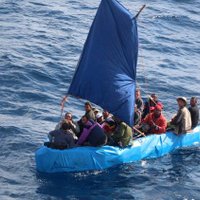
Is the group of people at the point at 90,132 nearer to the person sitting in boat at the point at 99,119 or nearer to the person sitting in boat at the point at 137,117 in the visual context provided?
the person sitting in boat at the point at 99,119

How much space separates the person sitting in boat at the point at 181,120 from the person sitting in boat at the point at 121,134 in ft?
9.53

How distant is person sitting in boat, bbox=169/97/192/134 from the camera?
27.9 metres

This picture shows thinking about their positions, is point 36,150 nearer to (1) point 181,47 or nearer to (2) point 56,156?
(2) point 56,156

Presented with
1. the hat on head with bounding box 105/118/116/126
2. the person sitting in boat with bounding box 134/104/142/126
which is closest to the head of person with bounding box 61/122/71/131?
the hat on head with bounding box 105/118/116/126

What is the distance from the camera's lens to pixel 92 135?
25234mm

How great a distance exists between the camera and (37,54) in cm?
3828

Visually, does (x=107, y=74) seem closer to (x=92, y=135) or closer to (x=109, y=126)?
(x=109, y=126)

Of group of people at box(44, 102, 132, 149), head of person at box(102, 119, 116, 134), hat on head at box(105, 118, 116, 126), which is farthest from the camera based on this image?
hat on head at box(105, 118, 116, 126)

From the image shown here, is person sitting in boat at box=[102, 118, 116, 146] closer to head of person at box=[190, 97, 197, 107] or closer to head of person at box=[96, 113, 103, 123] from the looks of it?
head of person at box=[96, 113, 103, 123]

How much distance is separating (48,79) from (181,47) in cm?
1099

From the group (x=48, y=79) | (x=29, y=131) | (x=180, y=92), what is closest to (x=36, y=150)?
(x=29, y=131)

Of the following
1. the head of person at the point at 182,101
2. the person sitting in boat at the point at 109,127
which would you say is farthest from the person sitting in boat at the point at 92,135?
the head of person at the point at 182,101

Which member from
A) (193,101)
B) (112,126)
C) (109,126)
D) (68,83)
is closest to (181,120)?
(193,101)

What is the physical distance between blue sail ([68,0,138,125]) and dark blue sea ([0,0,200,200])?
2659 millimetres
